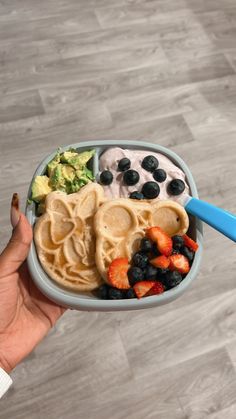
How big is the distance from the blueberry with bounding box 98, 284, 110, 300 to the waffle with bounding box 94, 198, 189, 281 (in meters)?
0.08

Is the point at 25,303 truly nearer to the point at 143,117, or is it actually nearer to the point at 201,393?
the point at 201,393

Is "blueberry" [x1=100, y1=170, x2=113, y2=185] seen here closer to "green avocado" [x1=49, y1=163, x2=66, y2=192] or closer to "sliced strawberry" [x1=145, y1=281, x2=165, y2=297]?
"green avocado" [x1=49, y1=163, x2=66, y2=192]

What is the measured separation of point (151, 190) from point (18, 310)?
0.56 metres

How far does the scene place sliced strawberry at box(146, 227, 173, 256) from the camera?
106 cm

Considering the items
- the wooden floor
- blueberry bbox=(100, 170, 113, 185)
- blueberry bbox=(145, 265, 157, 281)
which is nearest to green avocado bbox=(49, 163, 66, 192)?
blueberry bbox=(100, 170, 113, 185)

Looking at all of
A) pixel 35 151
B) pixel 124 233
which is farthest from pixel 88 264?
pixel 35 151

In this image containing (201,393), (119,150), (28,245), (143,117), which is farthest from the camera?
(143,117)

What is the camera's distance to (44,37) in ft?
7.52

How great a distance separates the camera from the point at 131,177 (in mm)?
1163

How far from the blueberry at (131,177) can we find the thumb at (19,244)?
0.31m

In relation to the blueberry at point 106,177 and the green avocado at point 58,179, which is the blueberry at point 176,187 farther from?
the green avocado at point 58,179

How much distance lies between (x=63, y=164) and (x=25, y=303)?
456mm

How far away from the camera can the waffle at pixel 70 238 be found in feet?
3.59

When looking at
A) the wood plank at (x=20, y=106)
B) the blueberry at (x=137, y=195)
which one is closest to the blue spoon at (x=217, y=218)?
the blueberry at (x=137, y=195)
